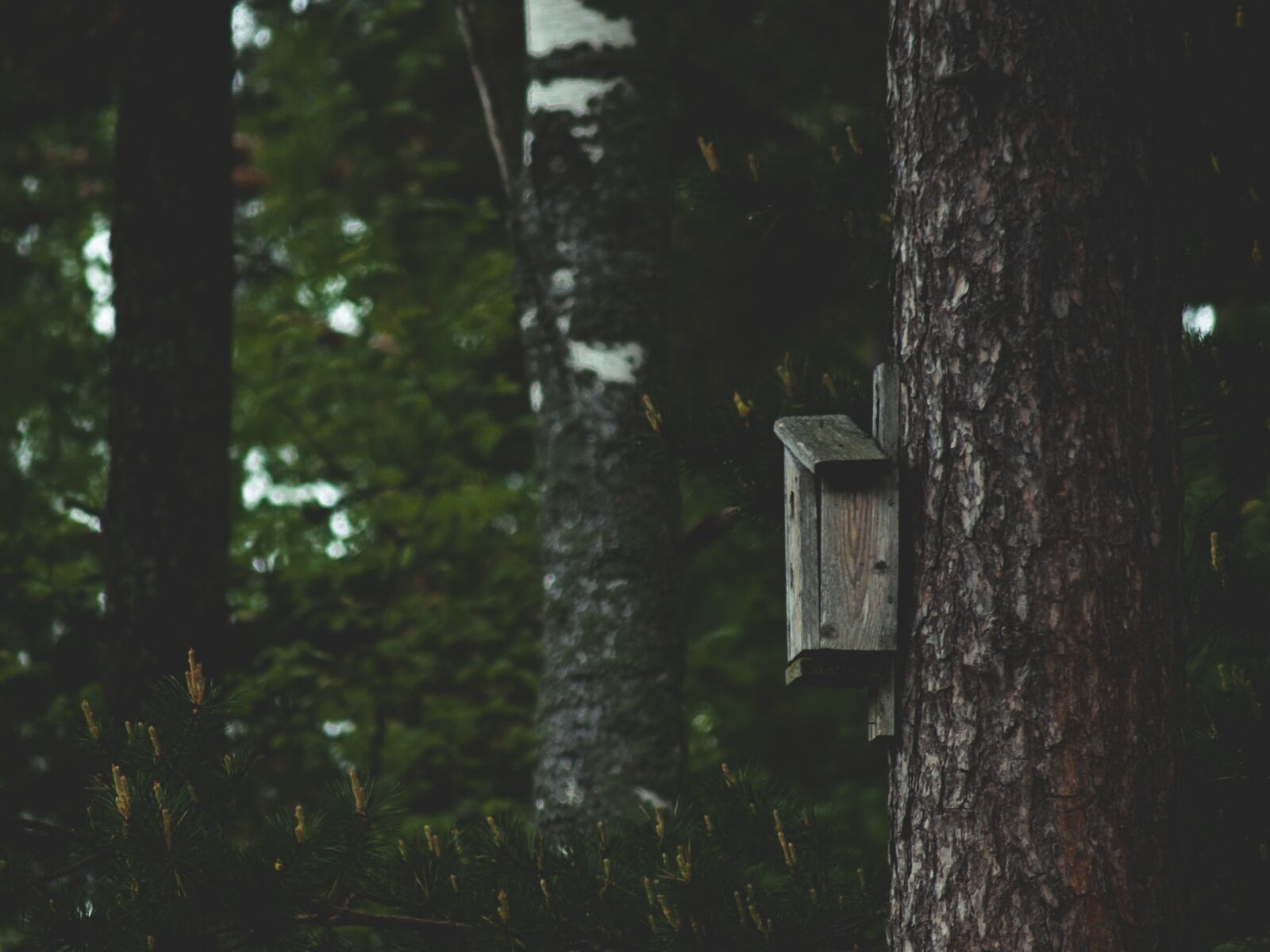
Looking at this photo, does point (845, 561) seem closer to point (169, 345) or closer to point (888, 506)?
point (888, 506)

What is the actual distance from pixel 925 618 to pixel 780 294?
18.6ft

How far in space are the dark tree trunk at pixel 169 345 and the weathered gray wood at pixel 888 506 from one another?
2.50 m

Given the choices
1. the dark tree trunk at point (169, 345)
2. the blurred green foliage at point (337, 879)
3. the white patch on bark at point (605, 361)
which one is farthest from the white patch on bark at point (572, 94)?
the blurred green foliage at point (337, 879)

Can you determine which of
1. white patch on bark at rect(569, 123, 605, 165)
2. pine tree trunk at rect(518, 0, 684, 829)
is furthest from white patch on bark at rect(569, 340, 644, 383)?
white patch on bark at rect(569, 123, 605, 165)

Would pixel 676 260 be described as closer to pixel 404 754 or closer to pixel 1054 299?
pixel 404 754

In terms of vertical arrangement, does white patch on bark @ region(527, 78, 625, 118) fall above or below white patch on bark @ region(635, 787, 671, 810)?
above

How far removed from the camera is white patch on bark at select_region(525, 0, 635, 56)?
4.20 meters

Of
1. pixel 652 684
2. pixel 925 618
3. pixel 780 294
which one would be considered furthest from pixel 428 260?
pixel 925 618

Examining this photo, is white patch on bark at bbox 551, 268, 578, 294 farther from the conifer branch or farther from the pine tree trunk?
the conifer branch

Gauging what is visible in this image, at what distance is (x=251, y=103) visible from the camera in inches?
355

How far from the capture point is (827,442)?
238 cm

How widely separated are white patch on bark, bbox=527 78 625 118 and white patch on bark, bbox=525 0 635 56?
0.12m

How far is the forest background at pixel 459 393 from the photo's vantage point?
2.90 meters

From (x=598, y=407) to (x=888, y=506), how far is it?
1770 mm
